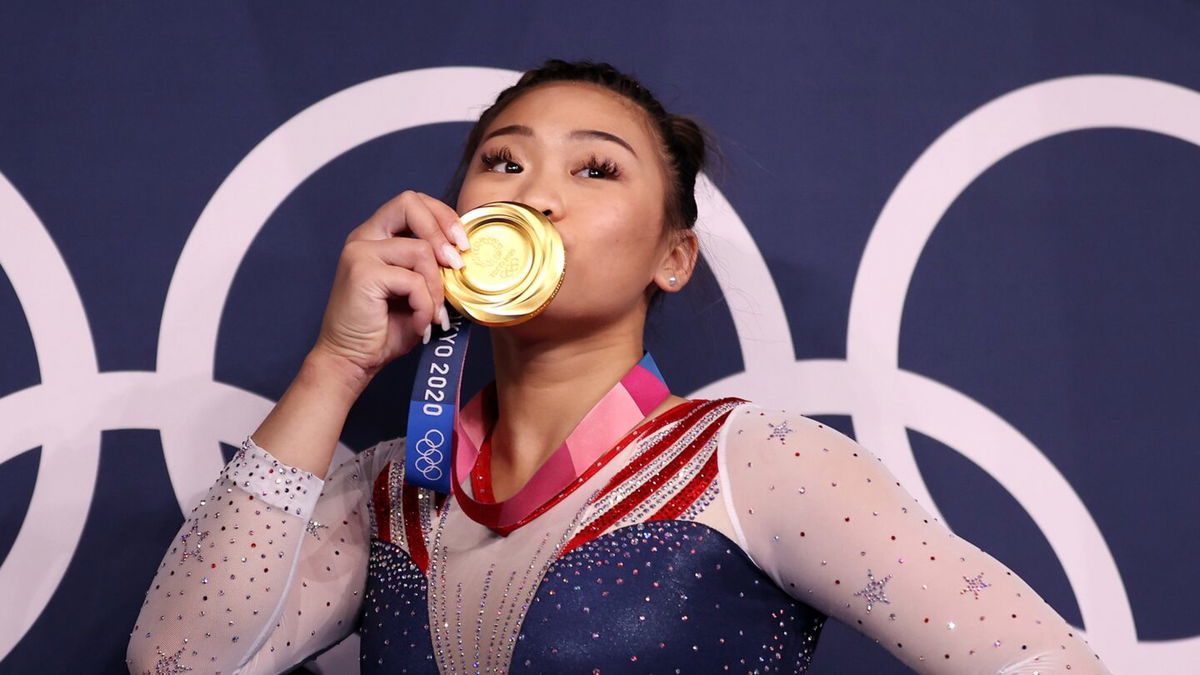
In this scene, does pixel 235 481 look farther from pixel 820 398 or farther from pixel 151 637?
pixel 820 398

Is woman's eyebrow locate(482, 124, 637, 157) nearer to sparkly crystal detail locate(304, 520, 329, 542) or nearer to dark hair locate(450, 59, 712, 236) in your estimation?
dark hair locate(450, 59, 712, 236)

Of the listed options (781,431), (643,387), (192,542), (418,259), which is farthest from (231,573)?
(781,431)

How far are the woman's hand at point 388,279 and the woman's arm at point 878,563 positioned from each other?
0.42m

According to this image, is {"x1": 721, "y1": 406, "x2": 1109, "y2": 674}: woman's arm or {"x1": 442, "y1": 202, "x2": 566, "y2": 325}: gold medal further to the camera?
{"x1": 442, "y1": 202, "x2": 566, "y2": 325}: gold medal

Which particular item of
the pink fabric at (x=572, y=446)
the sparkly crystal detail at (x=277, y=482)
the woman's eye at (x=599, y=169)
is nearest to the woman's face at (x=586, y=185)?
the woman's eye at (x=599, y=169)

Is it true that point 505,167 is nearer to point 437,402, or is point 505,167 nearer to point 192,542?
point 437,402

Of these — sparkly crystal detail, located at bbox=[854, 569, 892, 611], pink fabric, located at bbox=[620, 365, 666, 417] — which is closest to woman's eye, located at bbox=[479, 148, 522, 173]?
pink fabric, located at bbox=[620, 365, 666, 417]

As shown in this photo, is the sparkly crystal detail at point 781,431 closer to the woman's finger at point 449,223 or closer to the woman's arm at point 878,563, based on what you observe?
the woman's arm at point 878,563

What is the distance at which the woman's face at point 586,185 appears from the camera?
63.9 inches

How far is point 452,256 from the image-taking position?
1.52 m

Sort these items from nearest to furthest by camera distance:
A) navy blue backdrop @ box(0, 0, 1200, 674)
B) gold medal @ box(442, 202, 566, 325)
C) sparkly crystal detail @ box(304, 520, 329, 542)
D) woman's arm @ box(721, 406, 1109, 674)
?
woman's arm @ box(721, 406, 1109, 674) < gold medal @ box(442, 202, 566, 325) < sparkly crystal detail @ box(304, 520, 329, 542) < navy blue backdrop @ box(0, 0, 1200, 674)

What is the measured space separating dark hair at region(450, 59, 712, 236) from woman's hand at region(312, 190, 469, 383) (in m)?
0.28

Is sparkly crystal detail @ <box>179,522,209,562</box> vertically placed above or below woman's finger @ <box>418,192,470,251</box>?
below

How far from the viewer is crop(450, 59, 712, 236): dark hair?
6.00 ft
